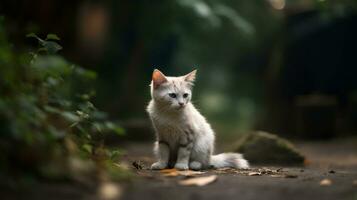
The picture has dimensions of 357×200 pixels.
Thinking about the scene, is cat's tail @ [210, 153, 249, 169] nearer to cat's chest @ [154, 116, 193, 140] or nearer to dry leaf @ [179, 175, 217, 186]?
cat's chest @ [154, 116, 193, 140]

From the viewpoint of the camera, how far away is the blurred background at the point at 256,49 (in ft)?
42.9

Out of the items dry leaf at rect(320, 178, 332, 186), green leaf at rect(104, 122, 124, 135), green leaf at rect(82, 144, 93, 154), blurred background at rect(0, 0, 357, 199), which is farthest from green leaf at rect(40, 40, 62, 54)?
dry leaf at rect(320, 178, 332, 186)

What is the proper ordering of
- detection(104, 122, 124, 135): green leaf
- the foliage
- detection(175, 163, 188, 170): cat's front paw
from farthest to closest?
detection(175, 163, 188, 170): cat's front paw → detection(104, 122, 124, 135): green leaf → the foliage

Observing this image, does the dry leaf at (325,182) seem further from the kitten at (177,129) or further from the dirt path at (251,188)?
the kitten at (177,129)

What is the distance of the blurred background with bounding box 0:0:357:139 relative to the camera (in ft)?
42.9

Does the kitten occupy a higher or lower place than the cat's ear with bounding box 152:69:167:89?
lower

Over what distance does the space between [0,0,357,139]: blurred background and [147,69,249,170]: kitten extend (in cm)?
553

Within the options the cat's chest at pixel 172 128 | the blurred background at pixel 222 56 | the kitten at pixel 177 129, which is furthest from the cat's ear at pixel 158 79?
the blurred background at pixel 222 56

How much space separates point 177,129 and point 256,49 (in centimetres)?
1203

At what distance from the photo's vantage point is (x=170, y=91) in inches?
233

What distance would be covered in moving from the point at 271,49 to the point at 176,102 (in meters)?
11.2

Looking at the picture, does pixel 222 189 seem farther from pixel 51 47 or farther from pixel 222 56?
pixel 222 56

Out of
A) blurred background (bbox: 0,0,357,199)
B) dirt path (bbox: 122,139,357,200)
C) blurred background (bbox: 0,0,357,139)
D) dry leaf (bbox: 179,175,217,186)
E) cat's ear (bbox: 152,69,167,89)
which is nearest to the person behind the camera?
dirt path (bbox: 122,139,357,200)

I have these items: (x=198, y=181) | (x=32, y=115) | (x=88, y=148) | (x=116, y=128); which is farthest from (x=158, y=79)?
(x=32, y=115)
